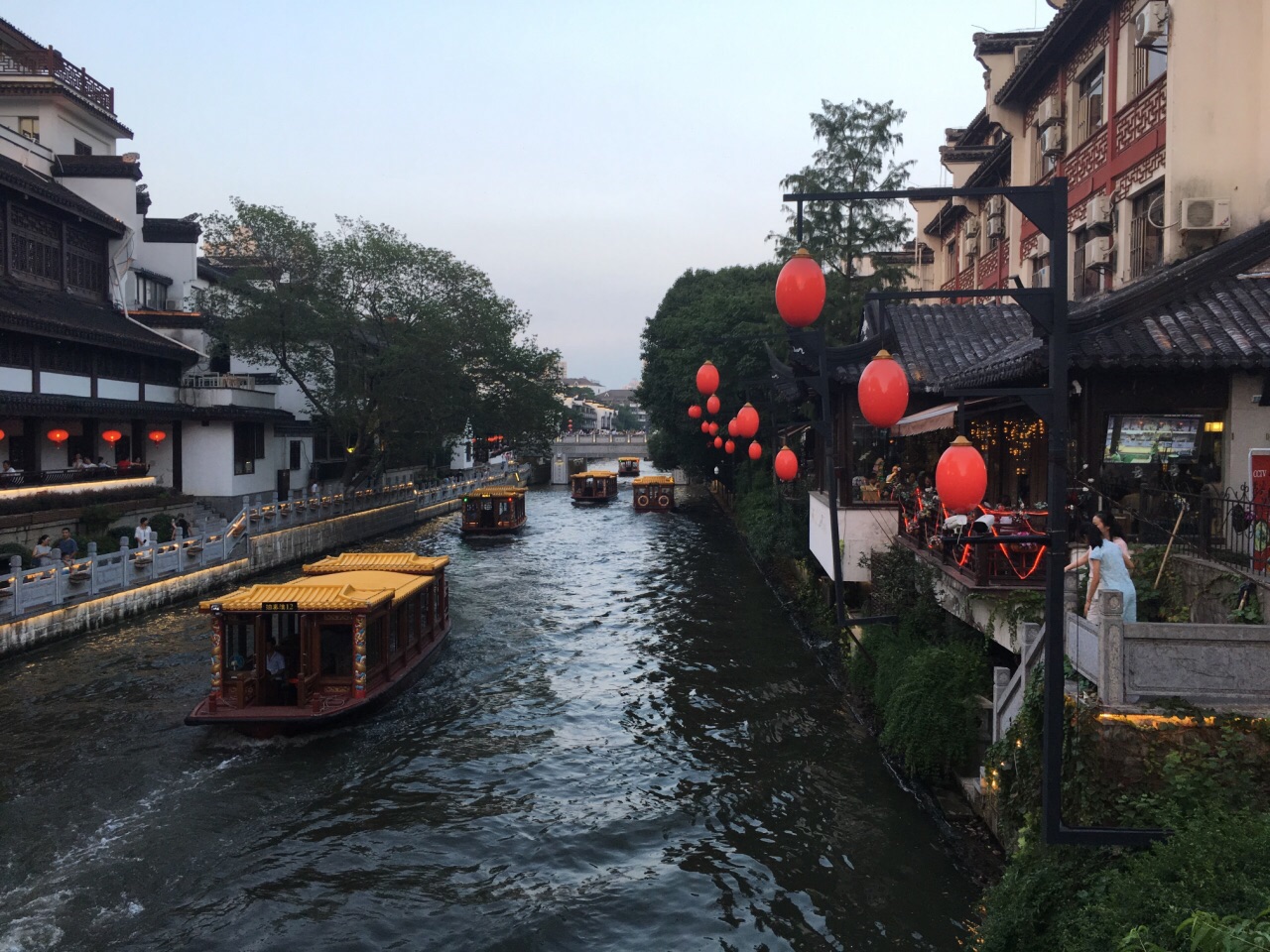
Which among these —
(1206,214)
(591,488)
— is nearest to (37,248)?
(1206,214)

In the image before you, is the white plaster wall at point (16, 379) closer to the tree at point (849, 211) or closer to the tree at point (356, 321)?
the tree at point (356, 321)

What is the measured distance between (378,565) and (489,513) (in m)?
23.4

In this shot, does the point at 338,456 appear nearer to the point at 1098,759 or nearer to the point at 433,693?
the point at 433,693

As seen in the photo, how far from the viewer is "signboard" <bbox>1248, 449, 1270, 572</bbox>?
9.66 metres

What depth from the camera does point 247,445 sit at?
3897 centimetres

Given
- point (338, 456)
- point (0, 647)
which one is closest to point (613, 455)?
point (338, 456)

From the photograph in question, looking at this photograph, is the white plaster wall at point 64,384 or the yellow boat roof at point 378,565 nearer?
the yellow boat roof at point 378,565

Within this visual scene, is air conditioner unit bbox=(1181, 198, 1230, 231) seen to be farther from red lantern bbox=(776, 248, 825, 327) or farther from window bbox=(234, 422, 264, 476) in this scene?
window bbox=(234, 422, 264, 476)

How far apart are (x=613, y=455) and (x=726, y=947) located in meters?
77.8

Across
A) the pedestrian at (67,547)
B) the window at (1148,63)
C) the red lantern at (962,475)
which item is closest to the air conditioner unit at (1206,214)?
the window at (1148,63)

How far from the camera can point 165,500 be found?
105 ft

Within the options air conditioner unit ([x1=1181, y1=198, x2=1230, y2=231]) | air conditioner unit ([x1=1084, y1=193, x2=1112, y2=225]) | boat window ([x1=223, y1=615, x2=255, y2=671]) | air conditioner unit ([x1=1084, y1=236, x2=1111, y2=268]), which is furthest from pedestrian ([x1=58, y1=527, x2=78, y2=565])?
air conditioner unit ([x1=1181, y1=198, x2=1230, y2=231])

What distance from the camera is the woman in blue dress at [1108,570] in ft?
28.7

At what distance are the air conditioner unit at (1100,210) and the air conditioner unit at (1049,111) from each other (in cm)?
309
